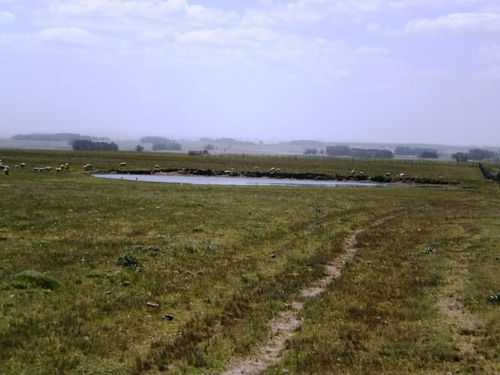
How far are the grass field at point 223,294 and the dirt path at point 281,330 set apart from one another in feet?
0.93

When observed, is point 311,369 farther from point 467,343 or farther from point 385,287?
point 385,287

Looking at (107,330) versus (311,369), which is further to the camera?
(107,330)

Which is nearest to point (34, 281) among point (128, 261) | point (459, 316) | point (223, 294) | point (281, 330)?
point (128, 261)

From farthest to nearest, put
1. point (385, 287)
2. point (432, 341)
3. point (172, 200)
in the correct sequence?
point (172, 200) < point (385, 287) < point (432, 341)

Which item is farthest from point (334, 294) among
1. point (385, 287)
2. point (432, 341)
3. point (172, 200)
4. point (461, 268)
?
point (172, 200)

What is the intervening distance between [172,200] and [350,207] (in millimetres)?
17733

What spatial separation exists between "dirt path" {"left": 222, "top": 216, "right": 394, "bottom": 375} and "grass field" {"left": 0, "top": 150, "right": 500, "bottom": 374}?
11.2 inches

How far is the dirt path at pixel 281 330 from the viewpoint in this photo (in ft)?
41.2

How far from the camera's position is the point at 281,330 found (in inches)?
603

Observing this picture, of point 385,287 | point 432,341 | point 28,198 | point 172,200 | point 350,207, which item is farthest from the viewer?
point 350,207

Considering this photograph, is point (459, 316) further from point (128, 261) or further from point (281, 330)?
point (128, 261)

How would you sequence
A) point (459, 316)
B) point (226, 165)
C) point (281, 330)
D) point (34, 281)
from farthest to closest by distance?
point (226, 165) < point (34, 281) < point (459, 316) < point (281, 330)

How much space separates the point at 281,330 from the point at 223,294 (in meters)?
3.92

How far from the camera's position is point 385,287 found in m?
20.4
